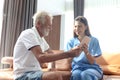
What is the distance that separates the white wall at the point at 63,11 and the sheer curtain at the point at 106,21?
0.41 meters

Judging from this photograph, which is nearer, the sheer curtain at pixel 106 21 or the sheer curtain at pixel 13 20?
the sheer curtain at pixel 106 21

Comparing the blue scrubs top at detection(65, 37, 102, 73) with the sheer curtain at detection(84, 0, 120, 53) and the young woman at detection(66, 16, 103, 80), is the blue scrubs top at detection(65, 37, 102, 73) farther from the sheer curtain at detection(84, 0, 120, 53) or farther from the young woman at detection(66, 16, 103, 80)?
the sheer curtain at detection(84, 0, 120, 53)

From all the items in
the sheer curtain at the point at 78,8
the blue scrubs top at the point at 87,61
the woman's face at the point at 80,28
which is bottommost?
the blue scrubs top at the point at 87,61

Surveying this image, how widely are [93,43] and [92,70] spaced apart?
1.17 feet

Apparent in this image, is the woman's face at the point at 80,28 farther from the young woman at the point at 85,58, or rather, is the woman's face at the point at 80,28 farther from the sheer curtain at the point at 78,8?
the sheer curtain at the point at 78,8

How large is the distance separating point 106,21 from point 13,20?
1.87 metres

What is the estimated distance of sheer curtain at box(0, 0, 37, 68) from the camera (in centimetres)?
446

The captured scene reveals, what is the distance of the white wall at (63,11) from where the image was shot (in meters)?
4.76

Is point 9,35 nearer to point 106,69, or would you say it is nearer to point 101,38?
point 101,38

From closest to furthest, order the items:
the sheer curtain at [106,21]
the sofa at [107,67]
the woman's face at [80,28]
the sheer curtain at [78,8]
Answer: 1. the woman's face at [80,28]
2. the sofa at [107,67]
3. the sheer curtain at [106,21]
4. the sheer curtain at [78,8]

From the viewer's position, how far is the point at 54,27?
16.4 feet

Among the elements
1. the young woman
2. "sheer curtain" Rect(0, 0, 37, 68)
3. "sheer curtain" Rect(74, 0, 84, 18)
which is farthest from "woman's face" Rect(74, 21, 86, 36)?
"sheer curtain" Rect(0, 0, 37, 68)

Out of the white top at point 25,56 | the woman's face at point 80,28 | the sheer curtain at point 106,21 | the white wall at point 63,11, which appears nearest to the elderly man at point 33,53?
the white top at point 25,56

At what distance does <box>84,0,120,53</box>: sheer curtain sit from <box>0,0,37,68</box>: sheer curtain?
122 centimetres
